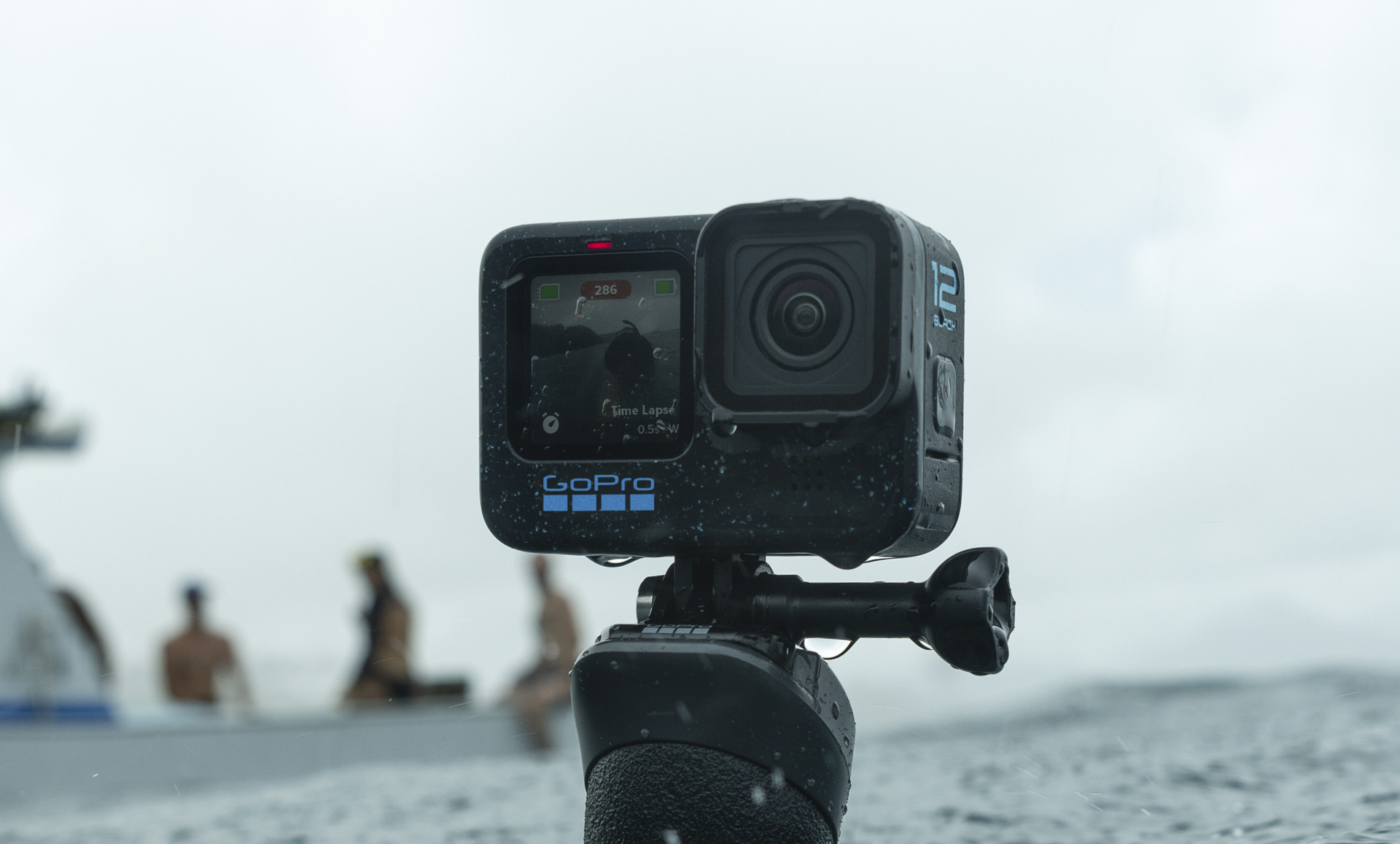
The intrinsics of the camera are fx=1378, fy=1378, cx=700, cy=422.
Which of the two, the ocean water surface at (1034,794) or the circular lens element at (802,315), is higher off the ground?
the circular lens element at (802,315)

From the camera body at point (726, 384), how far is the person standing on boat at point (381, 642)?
5.71 meters

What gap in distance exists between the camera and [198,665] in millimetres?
7914

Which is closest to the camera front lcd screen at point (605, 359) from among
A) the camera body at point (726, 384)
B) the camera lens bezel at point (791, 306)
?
the camera body at point (726, 384)

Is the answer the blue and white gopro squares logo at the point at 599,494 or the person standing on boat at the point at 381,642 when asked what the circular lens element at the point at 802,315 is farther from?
the person standing on boat at the point at 381,642

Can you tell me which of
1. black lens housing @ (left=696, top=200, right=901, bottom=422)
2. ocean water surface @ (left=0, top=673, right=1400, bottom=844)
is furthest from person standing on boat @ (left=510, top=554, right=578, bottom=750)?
black lens housing @ (left=696, top=200, right=901, bottom=422)

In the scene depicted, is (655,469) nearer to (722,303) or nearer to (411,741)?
(722,303)

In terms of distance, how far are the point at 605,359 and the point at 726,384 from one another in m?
0.19

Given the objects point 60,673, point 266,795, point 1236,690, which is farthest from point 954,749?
point 60,673

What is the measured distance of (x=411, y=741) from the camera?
8.88 metres

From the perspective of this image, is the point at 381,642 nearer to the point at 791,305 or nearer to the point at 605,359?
the point at 605,359

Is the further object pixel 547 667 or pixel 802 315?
pixel 547 667

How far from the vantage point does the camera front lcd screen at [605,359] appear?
179 cm

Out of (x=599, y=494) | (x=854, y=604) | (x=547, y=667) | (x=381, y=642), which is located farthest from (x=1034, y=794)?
(x=547, y=667)

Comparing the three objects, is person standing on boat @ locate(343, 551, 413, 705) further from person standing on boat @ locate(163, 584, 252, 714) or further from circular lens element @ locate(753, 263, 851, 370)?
circular lens element @ locate(753, 263, 851, 370)
